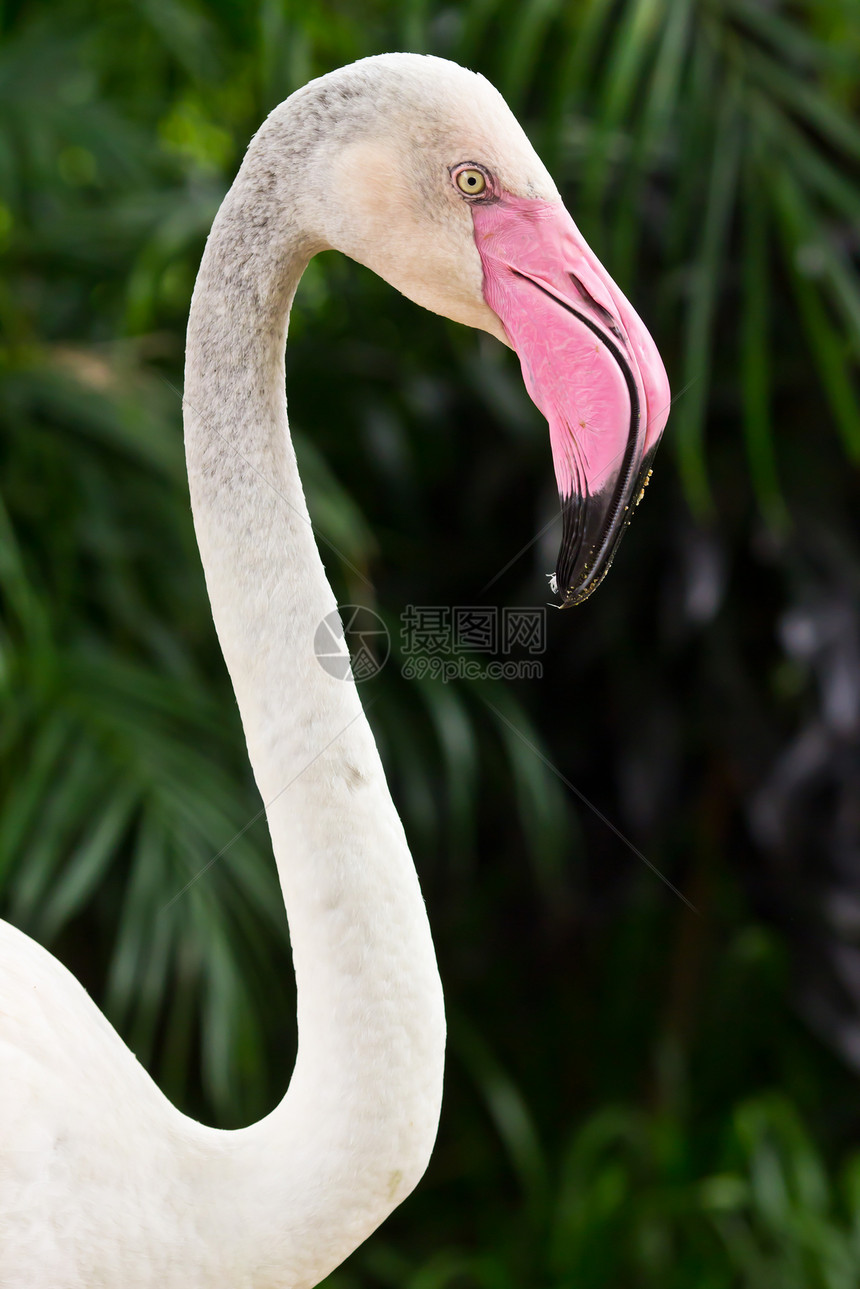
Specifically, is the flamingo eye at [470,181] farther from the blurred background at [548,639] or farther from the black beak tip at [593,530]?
the blurred background at [548,639]

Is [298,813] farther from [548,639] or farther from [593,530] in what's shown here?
[548,639]

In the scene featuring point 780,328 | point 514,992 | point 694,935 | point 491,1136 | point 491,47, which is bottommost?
point 491,1136

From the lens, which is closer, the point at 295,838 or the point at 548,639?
the point at 295,838

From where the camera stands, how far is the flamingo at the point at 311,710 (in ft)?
2.55

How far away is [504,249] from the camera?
2.57 feet

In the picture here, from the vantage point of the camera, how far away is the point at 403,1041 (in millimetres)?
788

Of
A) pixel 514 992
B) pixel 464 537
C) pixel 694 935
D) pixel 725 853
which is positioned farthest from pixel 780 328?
pixel 514 992

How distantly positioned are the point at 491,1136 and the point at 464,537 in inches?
42.1

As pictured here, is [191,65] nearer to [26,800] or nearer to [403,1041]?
[26,800]
